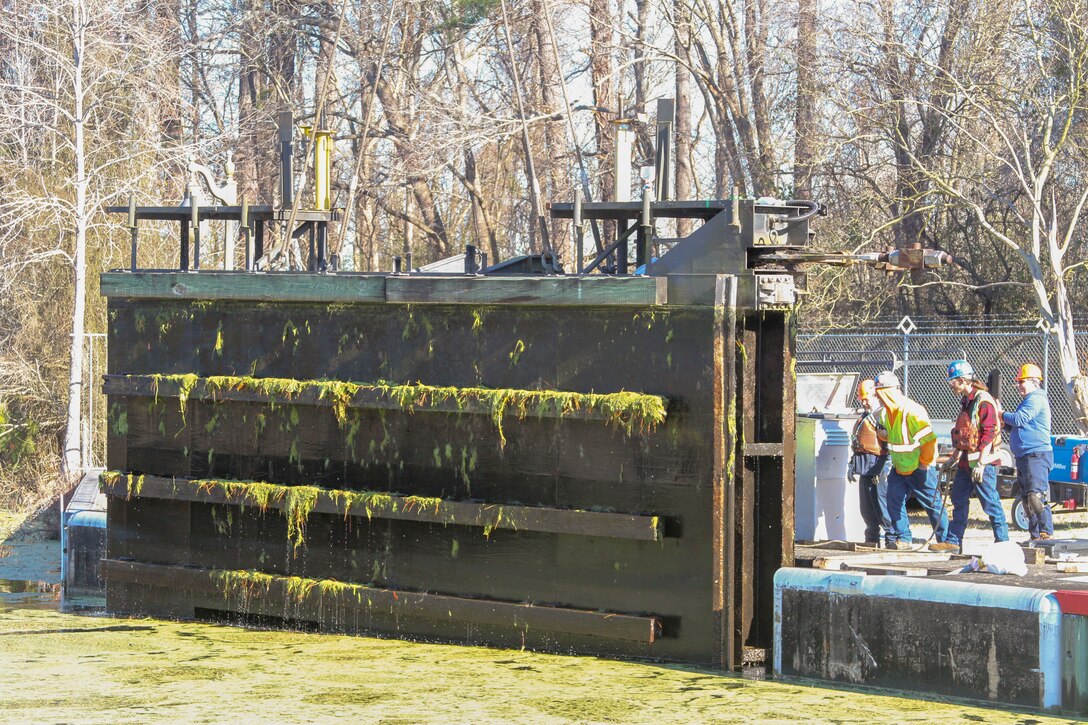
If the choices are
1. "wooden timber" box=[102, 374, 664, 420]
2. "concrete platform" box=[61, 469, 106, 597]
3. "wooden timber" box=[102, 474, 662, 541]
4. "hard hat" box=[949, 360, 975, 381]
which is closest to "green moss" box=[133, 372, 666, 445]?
"wooden timber" box=[102, 374, 664, 420]

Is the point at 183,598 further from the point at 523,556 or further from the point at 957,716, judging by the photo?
the point at 957,716

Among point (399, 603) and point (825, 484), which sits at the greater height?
point (825, 484)

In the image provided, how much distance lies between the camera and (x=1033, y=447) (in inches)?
520

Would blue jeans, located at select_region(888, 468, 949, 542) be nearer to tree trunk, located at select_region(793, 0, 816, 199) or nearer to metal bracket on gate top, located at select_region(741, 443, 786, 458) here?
metal bracket on gate top, located at select_region(741, 443, 786, 458)

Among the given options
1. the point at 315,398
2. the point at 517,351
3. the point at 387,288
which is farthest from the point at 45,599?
the point at 517,351

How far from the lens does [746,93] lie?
27.1 m

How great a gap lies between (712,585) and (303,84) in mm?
23903

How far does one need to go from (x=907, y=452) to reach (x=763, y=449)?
3734mm

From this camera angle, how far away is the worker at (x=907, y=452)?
12031mm

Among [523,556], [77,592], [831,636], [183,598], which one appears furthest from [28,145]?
[831,636]

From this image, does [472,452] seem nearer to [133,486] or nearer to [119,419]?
[133,486]

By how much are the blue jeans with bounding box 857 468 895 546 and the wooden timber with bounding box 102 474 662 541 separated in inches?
192

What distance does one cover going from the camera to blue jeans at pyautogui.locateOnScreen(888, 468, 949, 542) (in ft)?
39.8

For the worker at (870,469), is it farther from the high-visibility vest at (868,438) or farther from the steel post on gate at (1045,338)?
the steel post on gate at (1045,338)
